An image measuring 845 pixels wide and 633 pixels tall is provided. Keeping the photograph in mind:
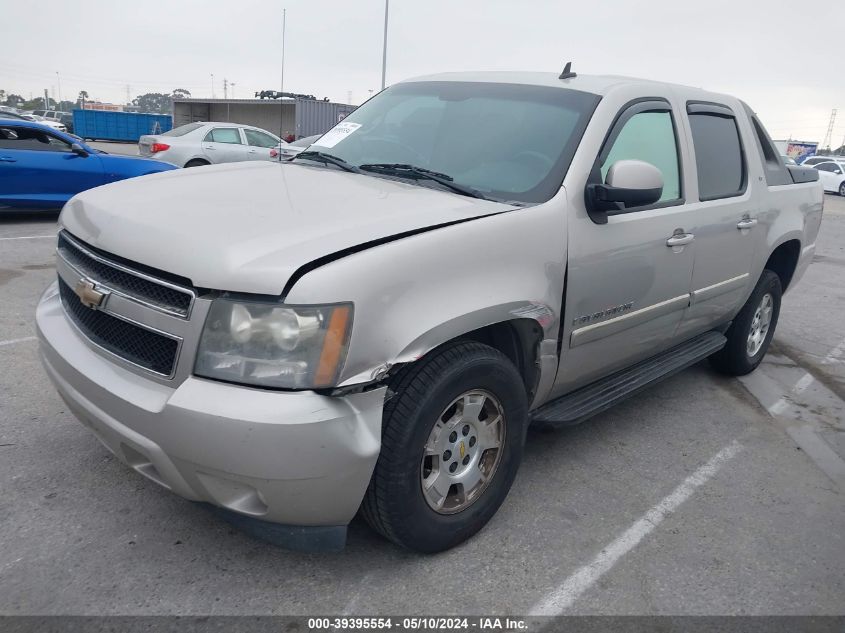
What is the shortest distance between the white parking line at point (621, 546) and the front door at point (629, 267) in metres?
0.66

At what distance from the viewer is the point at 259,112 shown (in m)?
41.5

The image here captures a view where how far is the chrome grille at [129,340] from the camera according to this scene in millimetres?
2230

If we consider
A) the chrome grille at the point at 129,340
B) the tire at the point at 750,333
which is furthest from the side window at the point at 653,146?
the chrome grille at the point at 129,340

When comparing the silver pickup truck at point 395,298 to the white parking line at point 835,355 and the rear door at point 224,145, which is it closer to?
the white parking line at point 835,355

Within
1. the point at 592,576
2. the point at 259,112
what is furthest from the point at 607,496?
the point at 259,112

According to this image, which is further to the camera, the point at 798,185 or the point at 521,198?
the point at 798,185

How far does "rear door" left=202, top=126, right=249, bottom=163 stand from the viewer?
46.8 feet

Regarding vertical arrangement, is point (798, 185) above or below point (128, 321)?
above

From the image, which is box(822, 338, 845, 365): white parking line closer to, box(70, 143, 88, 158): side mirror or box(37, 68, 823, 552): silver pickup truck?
box(37, 68, 823, 552): silver pickup truck

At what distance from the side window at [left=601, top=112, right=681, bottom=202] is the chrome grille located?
6.66ft

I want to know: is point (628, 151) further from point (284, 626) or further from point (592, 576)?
point (284, 626)

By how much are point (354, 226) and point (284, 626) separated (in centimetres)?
134

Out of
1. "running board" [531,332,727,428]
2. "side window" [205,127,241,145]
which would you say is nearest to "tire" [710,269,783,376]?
"running board" [531,332,727,428]

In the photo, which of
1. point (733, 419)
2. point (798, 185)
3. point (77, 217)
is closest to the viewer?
point (77, 217)
